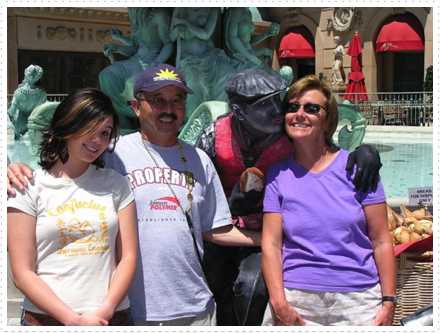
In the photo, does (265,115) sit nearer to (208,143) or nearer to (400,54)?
(208,143)

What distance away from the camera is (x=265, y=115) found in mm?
2492

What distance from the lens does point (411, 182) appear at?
7094 millimetres

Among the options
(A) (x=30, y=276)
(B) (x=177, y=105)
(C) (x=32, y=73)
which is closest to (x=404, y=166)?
(B) (x=177, y=105)

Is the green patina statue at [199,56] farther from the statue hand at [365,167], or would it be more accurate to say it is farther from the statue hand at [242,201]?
the statue hand at [365,167]

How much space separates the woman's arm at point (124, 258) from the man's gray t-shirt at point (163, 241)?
0.11 meters

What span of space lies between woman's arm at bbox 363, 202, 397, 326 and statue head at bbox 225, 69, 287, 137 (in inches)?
21.9

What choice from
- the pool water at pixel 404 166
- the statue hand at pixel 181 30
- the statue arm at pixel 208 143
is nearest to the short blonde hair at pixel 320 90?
the statue arm at pixel 208 143

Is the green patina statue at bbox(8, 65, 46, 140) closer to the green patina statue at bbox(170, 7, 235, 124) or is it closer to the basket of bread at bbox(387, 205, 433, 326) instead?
the green patina statue at bbox(170, 7, 235, 124)

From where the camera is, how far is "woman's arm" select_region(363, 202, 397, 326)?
226cm

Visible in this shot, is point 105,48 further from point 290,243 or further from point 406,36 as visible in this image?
point 406,36

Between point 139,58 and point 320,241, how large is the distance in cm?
502

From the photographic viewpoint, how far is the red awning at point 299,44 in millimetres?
25500

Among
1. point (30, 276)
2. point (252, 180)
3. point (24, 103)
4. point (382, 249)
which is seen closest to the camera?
point (30, 276)

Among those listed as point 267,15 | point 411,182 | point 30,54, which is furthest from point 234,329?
point 267,15
